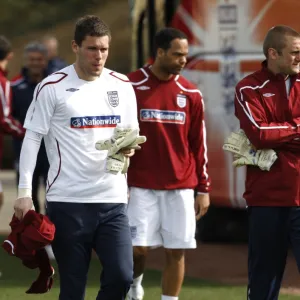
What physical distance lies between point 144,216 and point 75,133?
1.98 meters

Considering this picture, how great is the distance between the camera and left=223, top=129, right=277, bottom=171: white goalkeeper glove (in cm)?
765

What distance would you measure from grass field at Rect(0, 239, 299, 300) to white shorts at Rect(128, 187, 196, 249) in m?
0.91

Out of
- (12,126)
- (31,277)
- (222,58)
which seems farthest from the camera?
(222,58)

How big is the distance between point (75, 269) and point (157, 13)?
21.1 ft

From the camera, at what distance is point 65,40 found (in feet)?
103

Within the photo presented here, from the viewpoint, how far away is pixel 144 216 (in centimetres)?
927

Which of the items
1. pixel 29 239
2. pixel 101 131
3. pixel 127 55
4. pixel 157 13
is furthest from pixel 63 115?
pixel 127 55

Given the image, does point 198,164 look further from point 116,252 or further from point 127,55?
point 127,55

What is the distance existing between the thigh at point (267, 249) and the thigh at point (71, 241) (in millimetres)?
1066

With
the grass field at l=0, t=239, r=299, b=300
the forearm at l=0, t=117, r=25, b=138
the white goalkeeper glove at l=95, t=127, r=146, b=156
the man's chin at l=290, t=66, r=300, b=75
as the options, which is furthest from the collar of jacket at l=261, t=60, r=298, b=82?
the forearm at l=0, t=117, r=25, b=138

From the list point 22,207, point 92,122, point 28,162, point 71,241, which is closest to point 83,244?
point 71,241

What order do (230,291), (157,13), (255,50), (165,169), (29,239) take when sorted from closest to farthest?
1. (29,239)
2. (165,169)
3. (230,291)
4. (255,50)
5. (157,13)

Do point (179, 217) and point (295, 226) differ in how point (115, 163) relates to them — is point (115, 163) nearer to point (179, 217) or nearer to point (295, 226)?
point (295, 226)

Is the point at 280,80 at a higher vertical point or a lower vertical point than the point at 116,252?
higher
